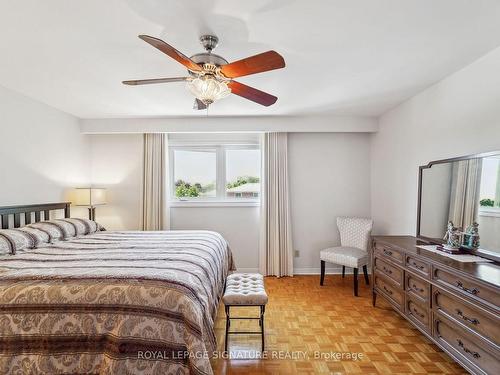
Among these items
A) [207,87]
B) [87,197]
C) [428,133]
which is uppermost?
[207,87]

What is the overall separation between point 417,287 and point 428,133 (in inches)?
65.4

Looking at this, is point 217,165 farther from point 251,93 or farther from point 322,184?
point 251,93

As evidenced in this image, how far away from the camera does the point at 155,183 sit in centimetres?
433

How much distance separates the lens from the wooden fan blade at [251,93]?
215 centimetres

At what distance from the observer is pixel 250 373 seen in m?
2.04

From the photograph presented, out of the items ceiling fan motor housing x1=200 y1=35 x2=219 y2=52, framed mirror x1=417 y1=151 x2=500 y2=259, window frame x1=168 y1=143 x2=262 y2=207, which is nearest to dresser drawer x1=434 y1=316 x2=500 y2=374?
framed mirror x1=417 y1=151 x2=500 y2=259

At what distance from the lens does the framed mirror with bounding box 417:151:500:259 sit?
2117mm

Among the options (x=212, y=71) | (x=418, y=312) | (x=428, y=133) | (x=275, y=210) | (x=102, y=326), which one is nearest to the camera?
(x=102, y=326)

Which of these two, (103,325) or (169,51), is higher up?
(169,51)

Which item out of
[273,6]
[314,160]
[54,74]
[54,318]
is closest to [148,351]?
[54,318]

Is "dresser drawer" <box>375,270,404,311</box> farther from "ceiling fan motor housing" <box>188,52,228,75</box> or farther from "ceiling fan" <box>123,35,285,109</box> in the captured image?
"ceiling fan motor housing" <box>188,52,228,75</box>

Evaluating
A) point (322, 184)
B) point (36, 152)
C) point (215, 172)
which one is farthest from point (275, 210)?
point (36, 152)

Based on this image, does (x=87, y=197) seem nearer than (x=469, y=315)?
No

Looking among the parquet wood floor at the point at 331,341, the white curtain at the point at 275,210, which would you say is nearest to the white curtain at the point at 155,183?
the white curtain at the point at 275,210
